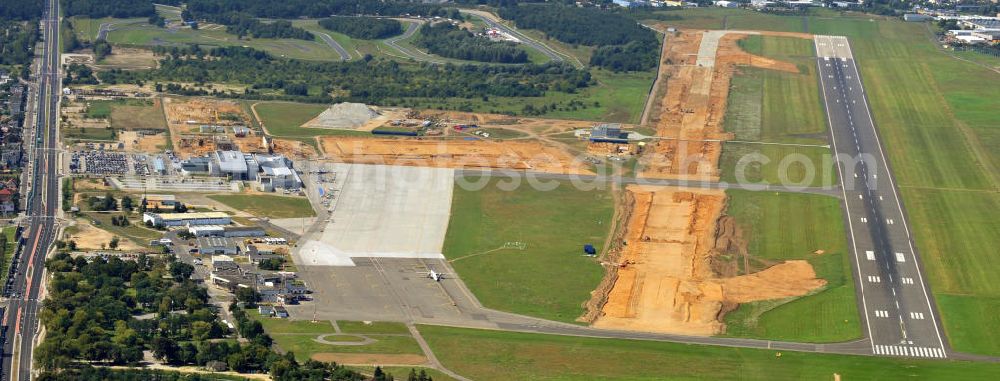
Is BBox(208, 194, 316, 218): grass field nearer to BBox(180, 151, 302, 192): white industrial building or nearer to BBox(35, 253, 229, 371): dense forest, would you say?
BBox(180, 151, 302, 192): white industrial building

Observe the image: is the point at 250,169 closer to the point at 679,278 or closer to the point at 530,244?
the point at 530,244

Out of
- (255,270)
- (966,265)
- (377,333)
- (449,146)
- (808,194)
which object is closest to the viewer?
(377,333)

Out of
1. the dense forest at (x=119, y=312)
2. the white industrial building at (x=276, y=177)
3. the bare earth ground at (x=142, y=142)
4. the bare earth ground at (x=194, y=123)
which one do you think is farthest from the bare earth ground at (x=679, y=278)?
the bare earth ground at (x=142, y=142)

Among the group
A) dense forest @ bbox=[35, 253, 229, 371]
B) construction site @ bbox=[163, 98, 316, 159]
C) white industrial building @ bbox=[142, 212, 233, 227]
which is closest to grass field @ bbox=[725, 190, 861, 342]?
dense forest @ bbox=[35, 253, 229, 371]

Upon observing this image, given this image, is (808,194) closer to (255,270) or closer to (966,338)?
(966,338)

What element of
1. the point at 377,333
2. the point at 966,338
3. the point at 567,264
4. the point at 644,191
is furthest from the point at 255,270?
the point at 966,338

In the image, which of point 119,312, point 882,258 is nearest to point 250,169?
point 119,312

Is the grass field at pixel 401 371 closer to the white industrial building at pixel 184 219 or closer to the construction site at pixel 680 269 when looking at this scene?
the construction site at pixel 680 269
